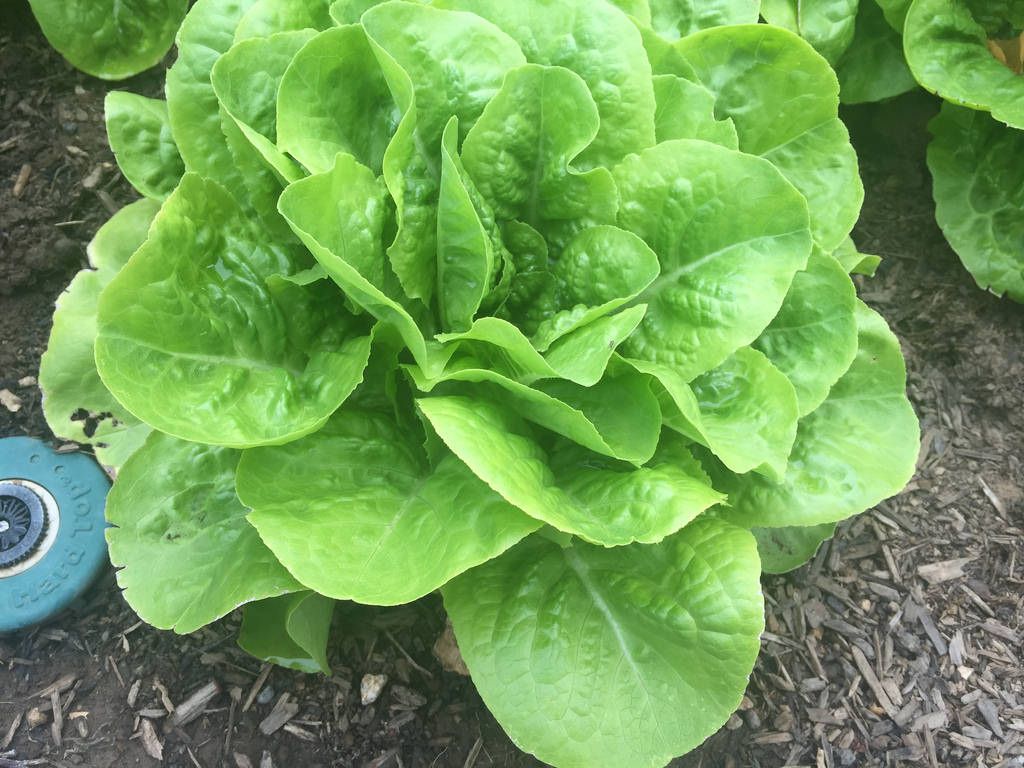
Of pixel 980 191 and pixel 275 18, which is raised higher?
pixel 275 18

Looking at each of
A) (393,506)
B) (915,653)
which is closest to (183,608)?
(393,506)

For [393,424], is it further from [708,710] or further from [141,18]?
[141,18]

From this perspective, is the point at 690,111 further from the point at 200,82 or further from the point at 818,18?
the point at 818,18

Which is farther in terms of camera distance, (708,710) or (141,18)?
(141,18)

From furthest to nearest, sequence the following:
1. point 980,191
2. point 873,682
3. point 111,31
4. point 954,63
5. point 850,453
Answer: point 980,191 → point 954,63 → point 111,31 → point 873,682 → point 850,453

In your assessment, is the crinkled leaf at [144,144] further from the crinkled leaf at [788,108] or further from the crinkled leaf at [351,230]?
the crinkled leaf at [788,108]

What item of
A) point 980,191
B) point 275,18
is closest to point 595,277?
point 275,18

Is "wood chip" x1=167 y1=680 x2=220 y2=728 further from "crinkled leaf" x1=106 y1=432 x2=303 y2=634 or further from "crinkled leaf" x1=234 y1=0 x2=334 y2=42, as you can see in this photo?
"crinkled leaf" x1=234 y1=0 x2=334 y2=42
